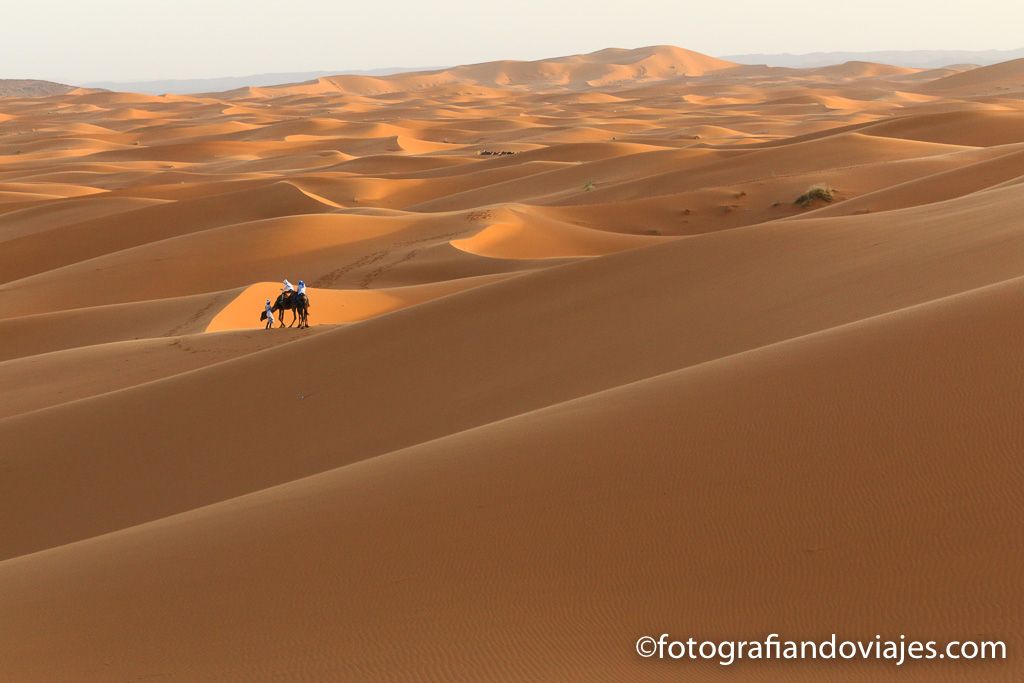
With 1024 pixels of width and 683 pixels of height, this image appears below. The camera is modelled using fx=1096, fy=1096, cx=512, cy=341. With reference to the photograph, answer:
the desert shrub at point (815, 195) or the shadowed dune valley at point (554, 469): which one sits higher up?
the desert shrub at point (815, 195)

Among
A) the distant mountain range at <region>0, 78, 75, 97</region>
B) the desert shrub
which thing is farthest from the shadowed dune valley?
the distant mountain range at <region>0, 78, 75, 97</region>

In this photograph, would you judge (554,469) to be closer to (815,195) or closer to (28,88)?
(815,195)

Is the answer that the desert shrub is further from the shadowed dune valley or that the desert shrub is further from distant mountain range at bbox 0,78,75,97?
distant mountain range at bbox 0,78,75,97

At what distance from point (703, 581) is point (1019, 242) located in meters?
6.16

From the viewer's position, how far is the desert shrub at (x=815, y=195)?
79.4 feet

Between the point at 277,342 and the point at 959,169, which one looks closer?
the point at 277,342

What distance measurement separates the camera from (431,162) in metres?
45.6

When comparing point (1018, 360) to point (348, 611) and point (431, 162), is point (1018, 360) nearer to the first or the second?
point (348, 611)

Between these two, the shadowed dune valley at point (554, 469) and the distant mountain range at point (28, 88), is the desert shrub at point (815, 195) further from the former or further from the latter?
the distant mountain range at point (28, 88)

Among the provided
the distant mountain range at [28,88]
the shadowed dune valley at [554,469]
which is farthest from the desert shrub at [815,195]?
the distant mountain range at [28,88]

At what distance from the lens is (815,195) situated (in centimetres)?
2433

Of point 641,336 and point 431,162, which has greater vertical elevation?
point 431,162

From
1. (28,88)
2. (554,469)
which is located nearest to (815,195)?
(554,469)

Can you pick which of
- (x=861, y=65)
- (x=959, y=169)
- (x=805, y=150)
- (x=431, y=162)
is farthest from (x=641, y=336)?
(x=861, y=65)
